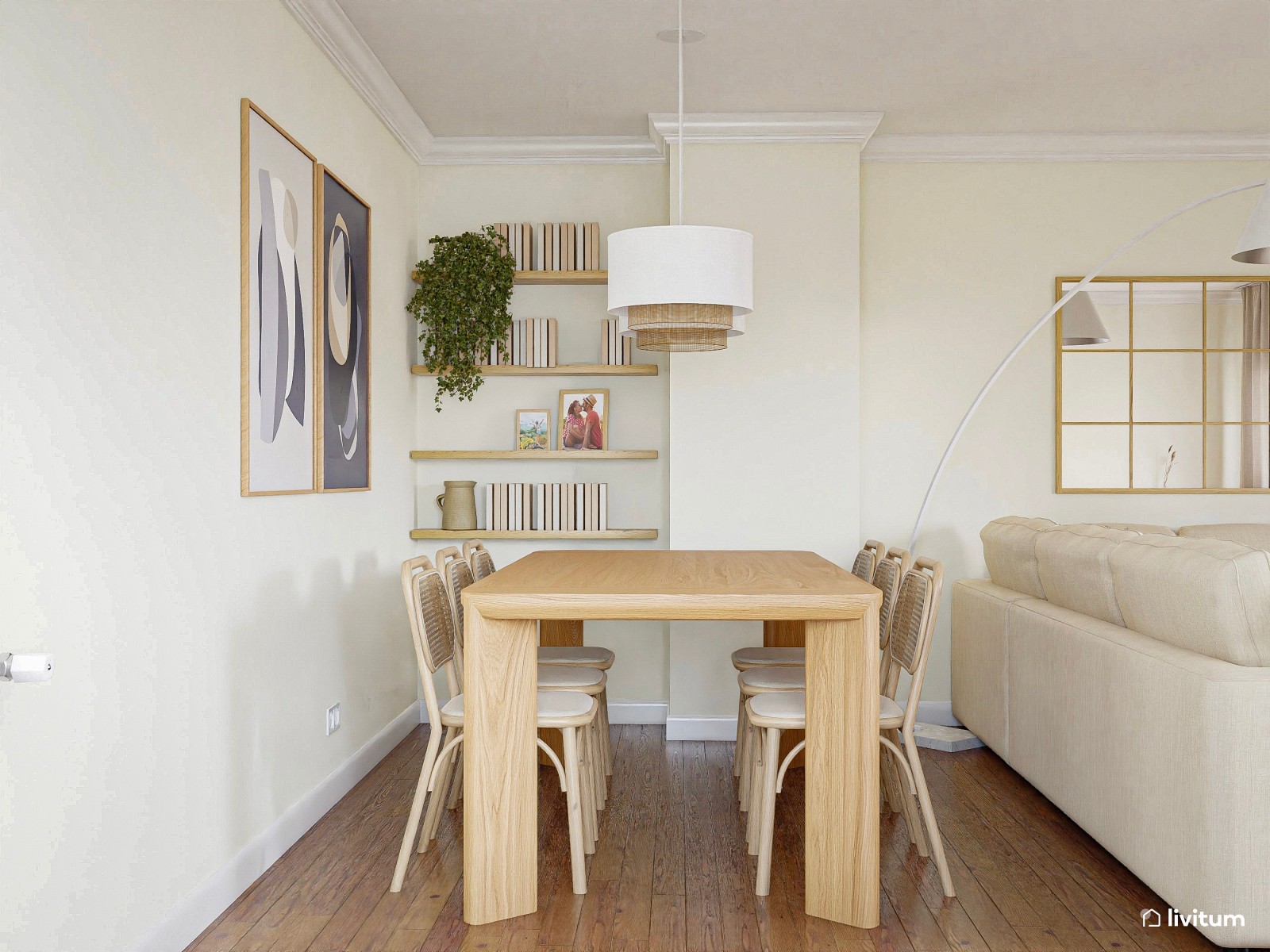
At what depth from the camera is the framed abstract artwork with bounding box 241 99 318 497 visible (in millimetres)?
2768

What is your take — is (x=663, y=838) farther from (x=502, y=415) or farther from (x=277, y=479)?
(x=502, y=415)

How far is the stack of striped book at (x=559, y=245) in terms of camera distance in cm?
462

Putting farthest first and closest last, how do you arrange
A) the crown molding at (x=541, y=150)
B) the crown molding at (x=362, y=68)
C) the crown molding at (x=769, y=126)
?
the crown molding at (x=541, y=150), the crown molding at (x=769, y=126), the crown molding at (x=362, y=68)

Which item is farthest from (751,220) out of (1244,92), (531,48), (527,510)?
(1244,92)

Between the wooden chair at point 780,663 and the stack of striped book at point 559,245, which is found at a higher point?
the stack of striped book at point 559,245

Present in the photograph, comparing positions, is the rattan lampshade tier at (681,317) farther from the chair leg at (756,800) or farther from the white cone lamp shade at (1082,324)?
the white cone lamp shade at (1082,324)

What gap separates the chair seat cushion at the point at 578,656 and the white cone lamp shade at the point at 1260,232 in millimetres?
2593

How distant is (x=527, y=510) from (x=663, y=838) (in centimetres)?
190

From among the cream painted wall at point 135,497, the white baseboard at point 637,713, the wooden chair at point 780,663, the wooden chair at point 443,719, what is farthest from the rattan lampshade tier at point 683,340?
the white baseboard at point 637,713

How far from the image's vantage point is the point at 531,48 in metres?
3.67

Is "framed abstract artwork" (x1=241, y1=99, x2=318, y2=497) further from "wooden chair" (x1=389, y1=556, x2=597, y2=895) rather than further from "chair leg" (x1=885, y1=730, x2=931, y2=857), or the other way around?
"chair leg" (x1=885, y1=730, x2=931, y2=857)

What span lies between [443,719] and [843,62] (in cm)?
288

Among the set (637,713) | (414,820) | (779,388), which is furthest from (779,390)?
(414,820)

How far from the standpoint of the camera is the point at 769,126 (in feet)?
14.2
